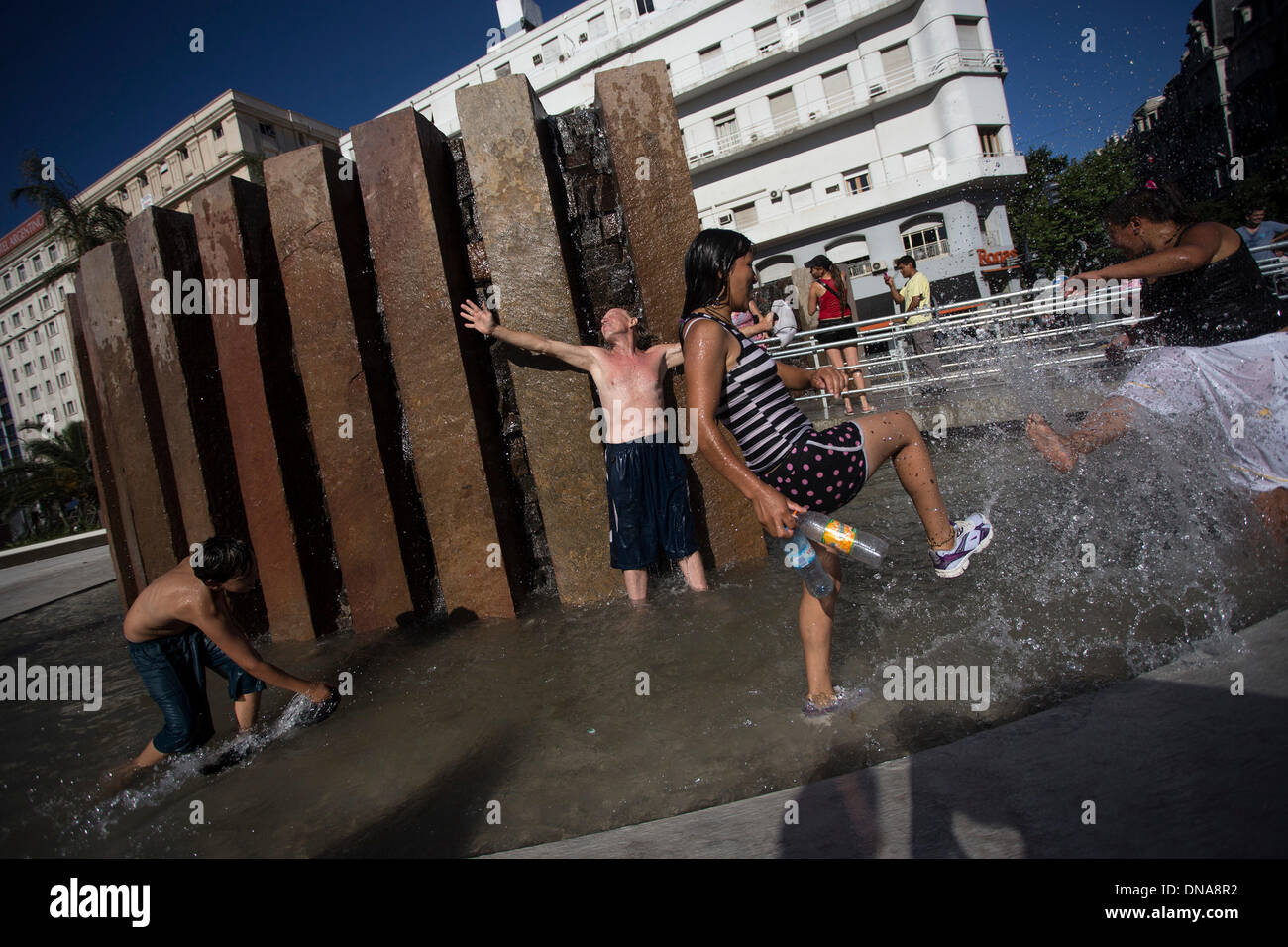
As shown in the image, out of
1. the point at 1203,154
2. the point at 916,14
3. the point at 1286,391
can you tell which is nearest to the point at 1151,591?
the point at 1286,391

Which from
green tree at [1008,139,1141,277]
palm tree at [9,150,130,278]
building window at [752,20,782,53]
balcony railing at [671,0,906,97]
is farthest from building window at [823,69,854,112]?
palm tree at [9,150,130,278]

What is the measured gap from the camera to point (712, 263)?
301cm

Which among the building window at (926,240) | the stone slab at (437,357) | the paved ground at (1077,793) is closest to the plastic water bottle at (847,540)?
the paved ground at (1077,793)

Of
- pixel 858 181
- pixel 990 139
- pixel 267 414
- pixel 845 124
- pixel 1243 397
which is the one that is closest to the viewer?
pixel 1243 397

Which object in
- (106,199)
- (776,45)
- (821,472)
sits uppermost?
(106,199)

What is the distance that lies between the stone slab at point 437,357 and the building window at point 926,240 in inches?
1168

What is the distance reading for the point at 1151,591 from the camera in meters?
3.38

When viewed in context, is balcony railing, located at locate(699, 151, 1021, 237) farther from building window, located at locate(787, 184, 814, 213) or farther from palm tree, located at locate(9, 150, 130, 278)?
palm tree, located at locate(9, 150, 130, 278)

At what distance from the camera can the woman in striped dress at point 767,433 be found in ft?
9.44

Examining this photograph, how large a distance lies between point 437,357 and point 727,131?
32.8m

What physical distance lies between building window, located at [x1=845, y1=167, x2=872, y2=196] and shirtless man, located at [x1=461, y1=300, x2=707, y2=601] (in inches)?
1201

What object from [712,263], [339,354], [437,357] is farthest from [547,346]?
[712,263]

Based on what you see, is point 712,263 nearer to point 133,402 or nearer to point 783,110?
point 133,402

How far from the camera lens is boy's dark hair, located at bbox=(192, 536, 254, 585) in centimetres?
372
